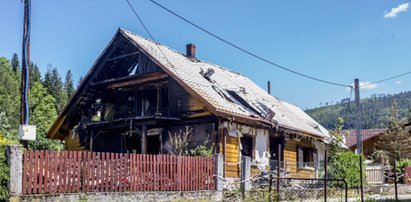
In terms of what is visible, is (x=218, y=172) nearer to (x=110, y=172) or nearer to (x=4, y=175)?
(x=110, y=172)

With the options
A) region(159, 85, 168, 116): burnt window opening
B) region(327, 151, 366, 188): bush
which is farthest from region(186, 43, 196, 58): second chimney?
region(327, 151, 366, 188): bush

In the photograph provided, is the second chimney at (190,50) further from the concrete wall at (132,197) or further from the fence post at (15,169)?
the fence post at (15,169)

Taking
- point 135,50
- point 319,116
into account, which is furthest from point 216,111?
point 319,116

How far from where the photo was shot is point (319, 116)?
18675 cm

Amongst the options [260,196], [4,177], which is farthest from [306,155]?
[4,177]

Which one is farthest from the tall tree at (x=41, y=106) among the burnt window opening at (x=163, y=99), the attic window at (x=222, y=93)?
the attic window at (x=222, y=93)

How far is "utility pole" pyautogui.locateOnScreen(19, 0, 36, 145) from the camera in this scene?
494 inches

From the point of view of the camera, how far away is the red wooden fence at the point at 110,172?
11.7 meters

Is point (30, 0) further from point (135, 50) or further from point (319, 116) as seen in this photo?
point (319, 116)

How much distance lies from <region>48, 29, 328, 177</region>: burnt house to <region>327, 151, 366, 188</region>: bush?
2.57m

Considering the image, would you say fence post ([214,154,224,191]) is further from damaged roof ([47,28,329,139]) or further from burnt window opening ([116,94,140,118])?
Result: burnt window opening ([116,94,140,118])

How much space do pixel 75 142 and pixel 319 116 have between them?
17016cm

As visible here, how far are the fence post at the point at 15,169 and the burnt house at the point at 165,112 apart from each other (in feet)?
26.0

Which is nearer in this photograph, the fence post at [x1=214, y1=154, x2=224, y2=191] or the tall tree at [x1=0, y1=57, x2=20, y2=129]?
the fence post at [x1=214, y1=154, x2=224, y2=191]
